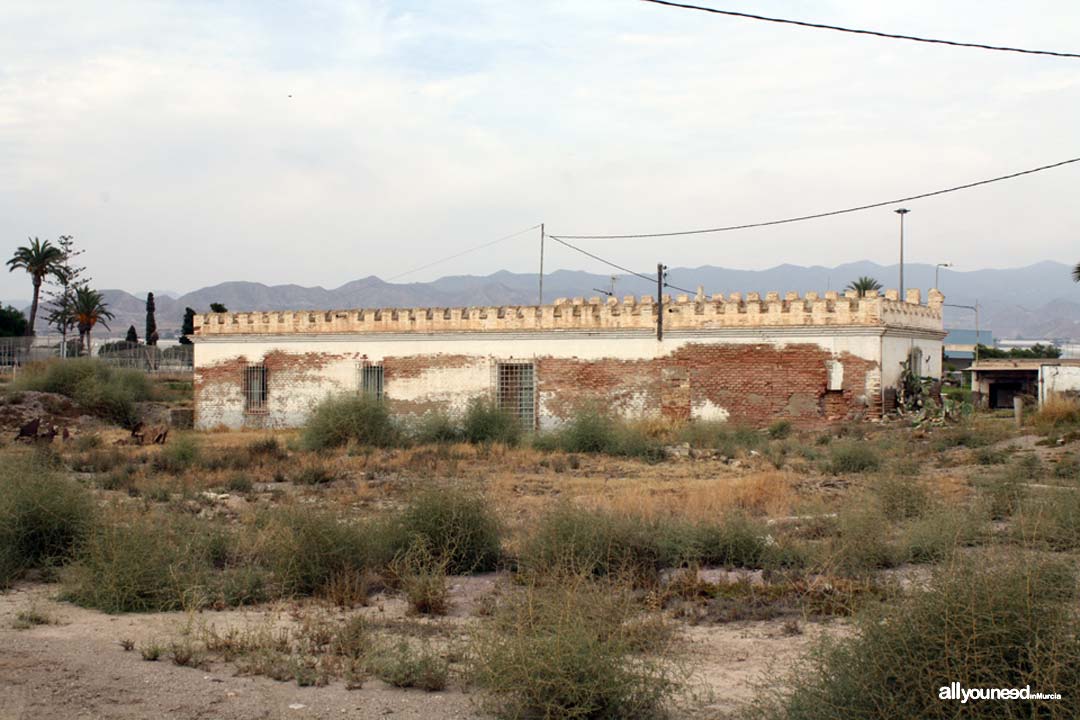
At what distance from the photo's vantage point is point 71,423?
31.8m

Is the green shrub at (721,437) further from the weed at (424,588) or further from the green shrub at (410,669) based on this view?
the green shrub at (410,669)

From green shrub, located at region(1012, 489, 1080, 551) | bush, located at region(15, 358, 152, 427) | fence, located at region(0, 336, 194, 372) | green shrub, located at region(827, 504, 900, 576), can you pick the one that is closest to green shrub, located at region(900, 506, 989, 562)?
green shrub, located at region(827, 504, 900, 576)

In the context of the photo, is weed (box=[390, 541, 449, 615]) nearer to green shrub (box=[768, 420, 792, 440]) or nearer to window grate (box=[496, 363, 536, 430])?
green shrub (box=[768, 420, 792, 440])

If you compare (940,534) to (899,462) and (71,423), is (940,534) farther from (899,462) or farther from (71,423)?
(71,423)

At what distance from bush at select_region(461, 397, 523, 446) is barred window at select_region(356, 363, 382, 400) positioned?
16.4 ft

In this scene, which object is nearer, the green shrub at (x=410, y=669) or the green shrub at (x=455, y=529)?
the green shrub at (x=410, y=669)

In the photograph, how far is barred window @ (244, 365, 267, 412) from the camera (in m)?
33.4

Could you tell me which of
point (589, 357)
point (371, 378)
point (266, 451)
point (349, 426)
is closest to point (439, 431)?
point (349, 426)

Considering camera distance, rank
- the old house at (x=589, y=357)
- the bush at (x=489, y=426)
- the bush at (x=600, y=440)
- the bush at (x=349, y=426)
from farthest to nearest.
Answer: the old house at (x=589, y=357), the bush at (x=489, y=426), the bush at (x=349, y=426), the bush at (x=600, y=440)

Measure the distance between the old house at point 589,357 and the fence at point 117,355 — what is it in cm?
1691

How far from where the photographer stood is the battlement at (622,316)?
90.5 feet

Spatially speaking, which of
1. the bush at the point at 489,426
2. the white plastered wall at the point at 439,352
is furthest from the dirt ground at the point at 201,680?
the white plastered wall at the point at 439,352

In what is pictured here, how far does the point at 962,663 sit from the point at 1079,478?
1107 centimetres

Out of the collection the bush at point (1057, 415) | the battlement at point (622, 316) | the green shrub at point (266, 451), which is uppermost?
the battlement at point (622, 316)
